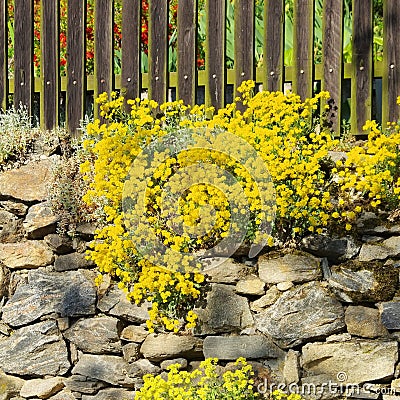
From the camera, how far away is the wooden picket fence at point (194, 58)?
182 inches

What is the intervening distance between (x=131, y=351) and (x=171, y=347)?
0.90 ft

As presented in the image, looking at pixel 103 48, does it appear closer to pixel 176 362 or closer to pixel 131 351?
pixel 131 351

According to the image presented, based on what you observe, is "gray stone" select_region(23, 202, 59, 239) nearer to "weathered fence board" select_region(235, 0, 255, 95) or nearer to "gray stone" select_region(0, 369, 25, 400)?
"gray stone" select_region(0, 369, 25, 400)

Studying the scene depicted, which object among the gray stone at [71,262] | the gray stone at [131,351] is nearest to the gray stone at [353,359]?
the gray stone at [131,351]

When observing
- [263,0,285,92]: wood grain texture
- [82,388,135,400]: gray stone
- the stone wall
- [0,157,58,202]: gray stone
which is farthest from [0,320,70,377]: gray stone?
[263,0,285,92]: wood grain texture

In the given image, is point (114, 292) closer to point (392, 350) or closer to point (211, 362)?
point (211, 362)

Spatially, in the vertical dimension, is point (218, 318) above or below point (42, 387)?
above

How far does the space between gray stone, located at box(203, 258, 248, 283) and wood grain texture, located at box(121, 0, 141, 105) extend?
144 cm

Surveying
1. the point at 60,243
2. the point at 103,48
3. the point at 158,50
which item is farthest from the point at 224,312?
the point at 103,48

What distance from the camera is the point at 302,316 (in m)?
4.12

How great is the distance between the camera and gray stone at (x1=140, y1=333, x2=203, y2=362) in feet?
14.1

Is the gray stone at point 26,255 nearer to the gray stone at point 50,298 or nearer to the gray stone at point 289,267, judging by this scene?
the gray stone at point 50,298

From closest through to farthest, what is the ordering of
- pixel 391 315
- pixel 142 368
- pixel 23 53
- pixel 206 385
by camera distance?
pixel 391 315, pixel 206 385, pixel 142 368, pixel 23 53

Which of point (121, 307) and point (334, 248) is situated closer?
point (334, 248)
